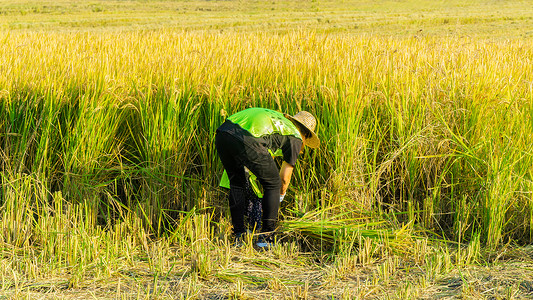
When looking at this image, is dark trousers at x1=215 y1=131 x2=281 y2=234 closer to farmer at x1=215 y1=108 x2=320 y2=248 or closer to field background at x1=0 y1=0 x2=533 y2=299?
farmer at x1=215 y1=108 x2=320 y2=248

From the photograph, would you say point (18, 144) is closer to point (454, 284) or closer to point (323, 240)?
point (323, 240)

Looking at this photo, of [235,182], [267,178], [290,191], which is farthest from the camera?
[290,191]

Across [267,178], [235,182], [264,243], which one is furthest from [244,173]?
[264,243]

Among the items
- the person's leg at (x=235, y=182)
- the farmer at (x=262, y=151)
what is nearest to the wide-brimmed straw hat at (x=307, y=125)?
the farmer at (x=262, y=151)

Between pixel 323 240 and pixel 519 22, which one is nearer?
pixel 323 240

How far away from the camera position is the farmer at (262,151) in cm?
323

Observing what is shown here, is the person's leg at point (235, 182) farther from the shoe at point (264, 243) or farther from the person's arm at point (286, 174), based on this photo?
the person's arm at point (286, 174)

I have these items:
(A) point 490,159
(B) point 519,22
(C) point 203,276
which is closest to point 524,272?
(A) point 490,159

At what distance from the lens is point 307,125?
3361mm

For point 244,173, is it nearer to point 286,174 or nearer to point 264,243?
point 286,174

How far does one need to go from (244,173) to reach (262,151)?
25cm

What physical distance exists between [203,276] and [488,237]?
1.89 m

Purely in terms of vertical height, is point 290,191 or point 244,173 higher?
point 244,173

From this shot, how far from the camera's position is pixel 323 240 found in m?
3.42
